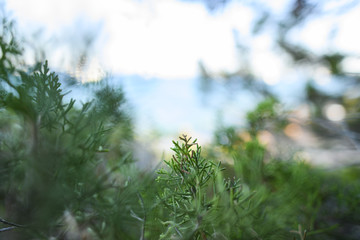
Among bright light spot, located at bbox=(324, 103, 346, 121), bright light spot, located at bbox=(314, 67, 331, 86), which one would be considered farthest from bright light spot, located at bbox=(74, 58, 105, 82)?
bright light spot, located at bbox=(324, 103, 346, 121)

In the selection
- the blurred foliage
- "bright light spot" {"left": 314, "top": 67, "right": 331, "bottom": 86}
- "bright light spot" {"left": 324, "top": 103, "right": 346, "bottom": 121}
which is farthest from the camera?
"bright light spot" {"left": 324, "top": 103, "right": 346, "bottom": 121}

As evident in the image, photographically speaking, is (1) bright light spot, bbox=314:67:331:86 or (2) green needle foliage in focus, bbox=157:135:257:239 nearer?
(2) green needle foliage in focus, bbox=157:135:257:239

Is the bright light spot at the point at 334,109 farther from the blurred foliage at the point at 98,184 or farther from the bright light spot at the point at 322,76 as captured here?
the blurred foliage at the point at 98,184

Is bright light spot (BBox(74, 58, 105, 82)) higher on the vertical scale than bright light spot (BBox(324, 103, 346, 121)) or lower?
lower

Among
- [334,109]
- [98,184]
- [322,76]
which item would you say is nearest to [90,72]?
[98,184]

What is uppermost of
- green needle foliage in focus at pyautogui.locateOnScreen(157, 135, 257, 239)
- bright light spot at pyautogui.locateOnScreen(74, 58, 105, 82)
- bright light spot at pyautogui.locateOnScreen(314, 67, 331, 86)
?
bright light spot at pyautogui.locateOnScreen(314, 67, 331, 86)


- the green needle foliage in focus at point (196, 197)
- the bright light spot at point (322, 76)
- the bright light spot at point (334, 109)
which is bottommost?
the green needle foliage in focus at point (196, 197)

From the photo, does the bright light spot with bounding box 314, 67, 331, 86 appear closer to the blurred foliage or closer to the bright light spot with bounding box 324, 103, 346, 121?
the bright light spot with bounding box 324, 103, 346, 121

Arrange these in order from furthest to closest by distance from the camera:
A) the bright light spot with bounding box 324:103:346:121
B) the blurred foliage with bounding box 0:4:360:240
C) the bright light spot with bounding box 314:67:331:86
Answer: the bright light spot with bounding box 324:103:346:121, the bright light spot with bounding box 314:67:331:86, the blurred foliage with bounding box 0:4:360:240

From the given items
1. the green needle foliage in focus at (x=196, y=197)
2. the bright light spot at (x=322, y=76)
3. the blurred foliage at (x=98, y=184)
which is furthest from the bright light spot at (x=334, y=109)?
the green needle foliage in focus at (x=196, y=197)

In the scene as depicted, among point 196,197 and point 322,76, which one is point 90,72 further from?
point 322,76

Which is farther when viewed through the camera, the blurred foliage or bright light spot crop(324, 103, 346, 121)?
bright light spot crop(324, 103, 346, 121)

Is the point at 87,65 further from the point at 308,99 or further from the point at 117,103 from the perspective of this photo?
the point at 308,99

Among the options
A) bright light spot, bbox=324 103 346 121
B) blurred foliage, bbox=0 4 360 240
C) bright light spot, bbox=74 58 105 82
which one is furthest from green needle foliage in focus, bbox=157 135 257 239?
bright light spot, bbox=324 103 346 121
